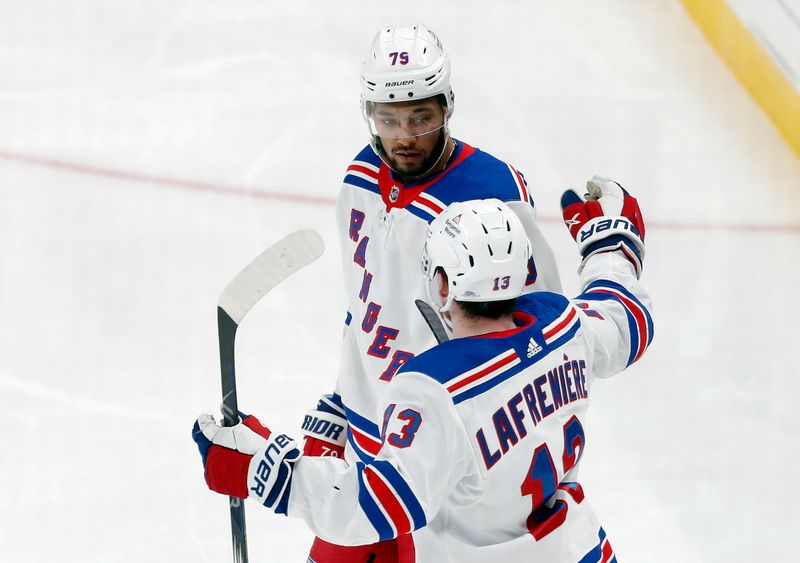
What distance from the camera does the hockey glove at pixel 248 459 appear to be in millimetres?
1878

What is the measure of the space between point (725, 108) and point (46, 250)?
8.99 ft

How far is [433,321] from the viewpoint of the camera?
2.04m

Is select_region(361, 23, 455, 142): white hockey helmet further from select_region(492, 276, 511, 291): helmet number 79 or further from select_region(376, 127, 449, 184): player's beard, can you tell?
select_region(492, 276, 511, 291): helmet number 79

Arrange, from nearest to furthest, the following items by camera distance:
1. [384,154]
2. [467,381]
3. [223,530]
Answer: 1. [467,381]
2. [384,154]
3. [223,530]

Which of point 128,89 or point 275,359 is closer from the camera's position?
point 275,359

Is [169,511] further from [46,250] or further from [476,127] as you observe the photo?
[476,127]

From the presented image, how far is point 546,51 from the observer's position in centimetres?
516

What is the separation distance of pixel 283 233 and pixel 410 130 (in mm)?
2027

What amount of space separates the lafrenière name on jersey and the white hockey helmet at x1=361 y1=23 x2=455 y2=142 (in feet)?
1.82

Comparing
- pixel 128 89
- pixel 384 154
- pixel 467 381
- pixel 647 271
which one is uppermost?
pixel 128 89

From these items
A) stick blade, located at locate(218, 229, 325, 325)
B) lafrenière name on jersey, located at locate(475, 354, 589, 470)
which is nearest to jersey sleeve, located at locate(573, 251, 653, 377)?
lafrenière name on jersey, located at locate(475, 354, 589, 470)

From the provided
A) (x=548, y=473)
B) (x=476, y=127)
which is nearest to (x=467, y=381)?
(x=548, y=473)

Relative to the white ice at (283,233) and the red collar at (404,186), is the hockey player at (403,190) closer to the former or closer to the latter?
the red collar at (404,186)

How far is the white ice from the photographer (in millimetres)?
3168
